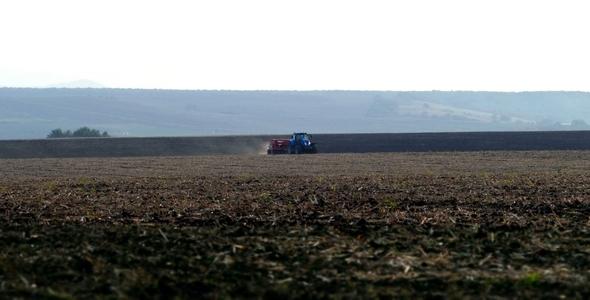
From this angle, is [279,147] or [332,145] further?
[332,145]

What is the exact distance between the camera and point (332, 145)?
6456 cm

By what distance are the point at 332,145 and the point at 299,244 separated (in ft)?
177

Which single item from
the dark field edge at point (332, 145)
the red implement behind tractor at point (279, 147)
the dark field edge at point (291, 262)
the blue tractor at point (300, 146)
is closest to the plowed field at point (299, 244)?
the dark field edge at point (291, 262)

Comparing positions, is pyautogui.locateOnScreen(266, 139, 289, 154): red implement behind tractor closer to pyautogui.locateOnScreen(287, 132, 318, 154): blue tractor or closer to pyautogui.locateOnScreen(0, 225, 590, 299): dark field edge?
pyautogui.locateOnScreen(287, 132, 318, 154): blue tractor

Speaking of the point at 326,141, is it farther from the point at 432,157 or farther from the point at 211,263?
the point at 211,263

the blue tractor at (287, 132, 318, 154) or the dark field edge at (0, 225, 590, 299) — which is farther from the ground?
the blue tractor at (287, 132, 318, 154)

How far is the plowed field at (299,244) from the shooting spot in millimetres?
8586

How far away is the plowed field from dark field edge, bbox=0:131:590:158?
43143 millimetres

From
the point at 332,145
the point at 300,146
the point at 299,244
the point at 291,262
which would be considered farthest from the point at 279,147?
the point at 291,262

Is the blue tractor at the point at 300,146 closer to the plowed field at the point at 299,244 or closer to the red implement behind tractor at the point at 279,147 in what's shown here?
the red implement behind tractor at the point at 279,147

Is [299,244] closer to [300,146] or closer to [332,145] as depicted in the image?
[300,146]

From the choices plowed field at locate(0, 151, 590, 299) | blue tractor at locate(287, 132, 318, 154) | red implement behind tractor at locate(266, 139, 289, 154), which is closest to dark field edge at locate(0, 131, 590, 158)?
red implement behind tractor at locate(266, 139, 289, 154)

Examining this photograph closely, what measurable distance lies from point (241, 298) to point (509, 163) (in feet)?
112

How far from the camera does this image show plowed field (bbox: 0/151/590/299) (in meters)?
8.59
